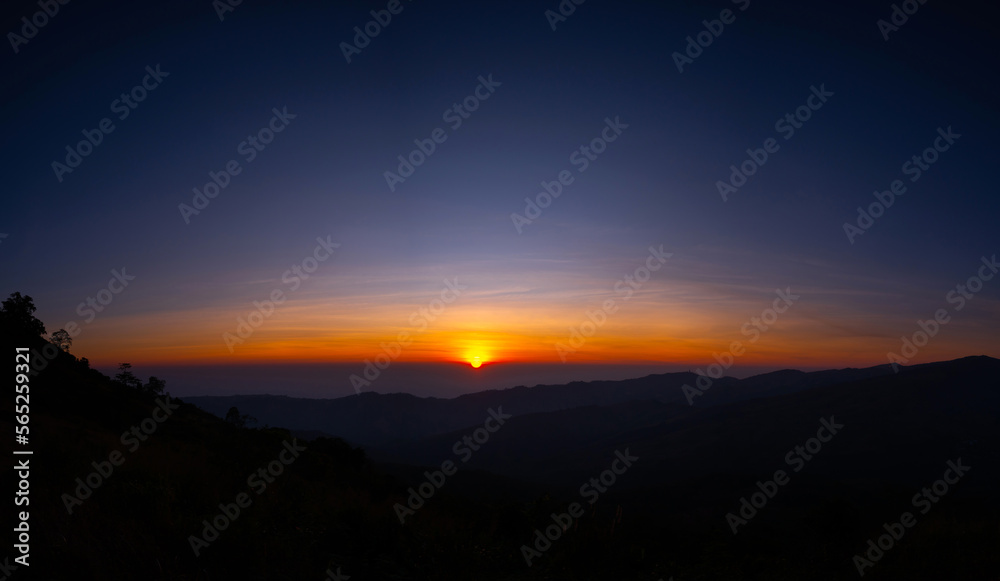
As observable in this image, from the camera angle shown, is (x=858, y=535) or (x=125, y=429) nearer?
(x=858, y=535)

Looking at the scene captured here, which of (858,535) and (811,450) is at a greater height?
(858,535)

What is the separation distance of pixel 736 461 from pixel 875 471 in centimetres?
3432

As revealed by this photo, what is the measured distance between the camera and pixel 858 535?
1277 centimetres

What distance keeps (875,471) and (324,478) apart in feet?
495

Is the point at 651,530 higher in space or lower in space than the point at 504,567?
lower

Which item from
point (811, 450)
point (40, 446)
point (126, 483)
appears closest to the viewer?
point (126, 483)

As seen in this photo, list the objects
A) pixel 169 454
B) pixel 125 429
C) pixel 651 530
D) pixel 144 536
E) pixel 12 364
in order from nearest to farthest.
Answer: pixel 144 536 < pixel 169 454 < pixel 651 530 < pixel 125 429 < pixel 12 364

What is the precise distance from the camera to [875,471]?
117812mm

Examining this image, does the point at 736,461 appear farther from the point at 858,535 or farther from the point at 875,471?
the point at 858,535

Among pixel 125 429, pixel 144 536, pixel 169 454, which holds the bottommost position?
pixel 144 536

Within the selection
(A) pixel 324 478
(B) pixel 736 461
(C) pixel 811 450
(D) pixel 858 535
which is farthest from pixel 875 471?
(A) pixel 324 478

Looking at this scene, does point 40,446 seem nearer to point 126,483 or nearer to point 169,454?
point 169,454

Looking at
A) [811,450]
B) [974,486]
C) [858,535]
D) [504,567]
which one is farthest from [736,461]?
[504,567]

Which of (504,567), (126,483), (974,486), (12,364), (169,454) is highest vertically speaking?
(12,364)
